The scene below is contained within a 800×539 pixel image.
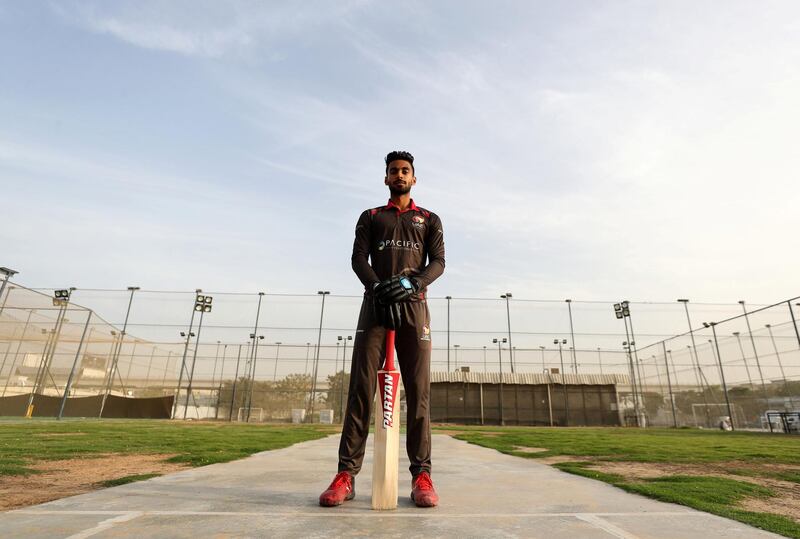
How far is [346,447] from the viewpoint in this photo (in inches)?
92.9

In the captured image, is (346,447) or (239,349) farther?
(239,349)

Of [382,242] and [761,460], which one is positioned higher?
[382,242]

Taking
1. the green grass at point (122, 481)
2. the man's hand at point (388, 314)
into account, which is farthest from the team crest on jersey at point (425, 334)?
the green grass at point (122, 481)

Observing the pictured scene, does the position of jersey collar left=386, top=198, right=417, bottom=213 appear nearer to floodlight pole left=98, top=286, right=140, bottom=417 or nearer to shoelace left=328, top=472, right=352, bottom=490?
shoelace left=328, top=472, right=352, bottom=490

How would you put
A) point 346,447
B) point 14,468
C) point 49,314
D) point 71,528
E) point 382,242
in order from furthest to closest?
point 49,314 → point 14,468 → point 382,242 → point 346,447 → point 71,528

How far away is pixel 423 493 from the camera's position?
2.05 meters

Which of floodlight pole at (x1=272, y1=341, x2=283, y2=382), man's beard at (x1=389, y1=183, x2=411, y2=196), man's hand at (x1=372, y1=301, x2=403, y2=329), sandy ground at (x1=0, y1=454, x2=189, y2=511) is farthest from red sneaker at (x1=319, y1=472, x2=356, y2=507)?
floodlight pole at (x1=272, y1=341, x2=283, y2=382)

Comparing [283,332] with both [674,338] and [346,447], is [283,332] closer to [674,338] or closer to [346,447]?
[674,338]

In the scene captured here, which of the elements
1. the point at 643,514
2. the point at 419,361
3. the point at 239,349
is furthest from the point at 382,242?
the point at 239,349

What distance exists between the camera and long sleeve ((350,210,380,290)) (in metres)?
2.56

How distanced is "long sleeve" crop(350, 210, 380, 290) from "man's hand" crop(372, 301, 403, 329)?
0.53ft

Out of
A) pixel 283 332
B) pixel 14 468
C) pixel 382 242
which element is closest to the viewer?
pixel 382 242

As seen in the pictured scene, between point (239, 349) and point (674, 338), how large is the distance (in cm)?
2790

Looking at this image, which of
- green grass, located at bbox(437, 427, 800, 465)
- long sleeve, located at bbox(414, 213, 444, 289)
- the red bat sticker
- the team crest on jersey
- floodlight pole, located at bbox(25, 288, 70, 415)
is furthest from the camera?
floodlight pole, located at bbox(25, 288, 70, 415)
